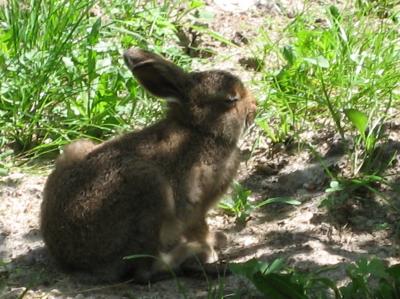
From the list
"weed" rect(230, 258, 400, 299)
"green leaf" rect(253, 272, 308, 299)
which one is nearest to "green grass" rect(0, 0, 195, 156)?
"weed" rect(230, 258, 400, 299)

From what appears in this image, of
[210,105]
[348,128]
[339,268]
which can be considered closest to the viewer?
[339,268]

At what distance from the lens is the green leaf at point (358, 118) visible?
7.03 m

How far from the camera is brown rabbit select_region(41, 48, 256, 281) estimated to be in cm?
643

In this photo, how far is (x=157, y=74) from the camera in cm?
694

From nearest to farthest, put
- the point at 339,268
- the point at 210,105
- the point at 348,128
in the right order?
1. the point at 339,268
2. the point at 210,105
3. the point at 348,128

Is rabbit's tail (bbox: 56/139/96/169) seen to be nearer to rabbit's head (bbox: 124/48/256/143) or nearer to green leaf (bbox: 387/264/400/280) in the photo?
rabbit's head (bbox: 124/48/256/143)

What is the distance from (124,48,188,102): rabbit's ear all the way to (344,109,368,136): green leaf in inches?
40.2

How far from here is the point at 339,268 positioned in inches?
245

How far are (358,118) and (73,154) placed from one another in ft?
5.75

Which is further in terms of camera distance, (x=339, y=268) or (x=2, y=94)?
(x=2, y=94)

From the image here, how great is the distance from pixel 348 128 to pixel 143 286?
1.90m

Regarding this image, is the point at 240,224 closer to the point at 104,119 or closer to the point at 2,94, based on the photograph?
the point at 104,119

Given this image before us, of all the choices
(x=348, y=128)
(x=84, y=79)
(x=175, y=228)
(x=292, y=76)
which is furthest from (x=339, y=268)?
(x=84, y=79)

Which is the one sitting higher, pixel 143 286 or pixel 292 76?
pixel 292 76
